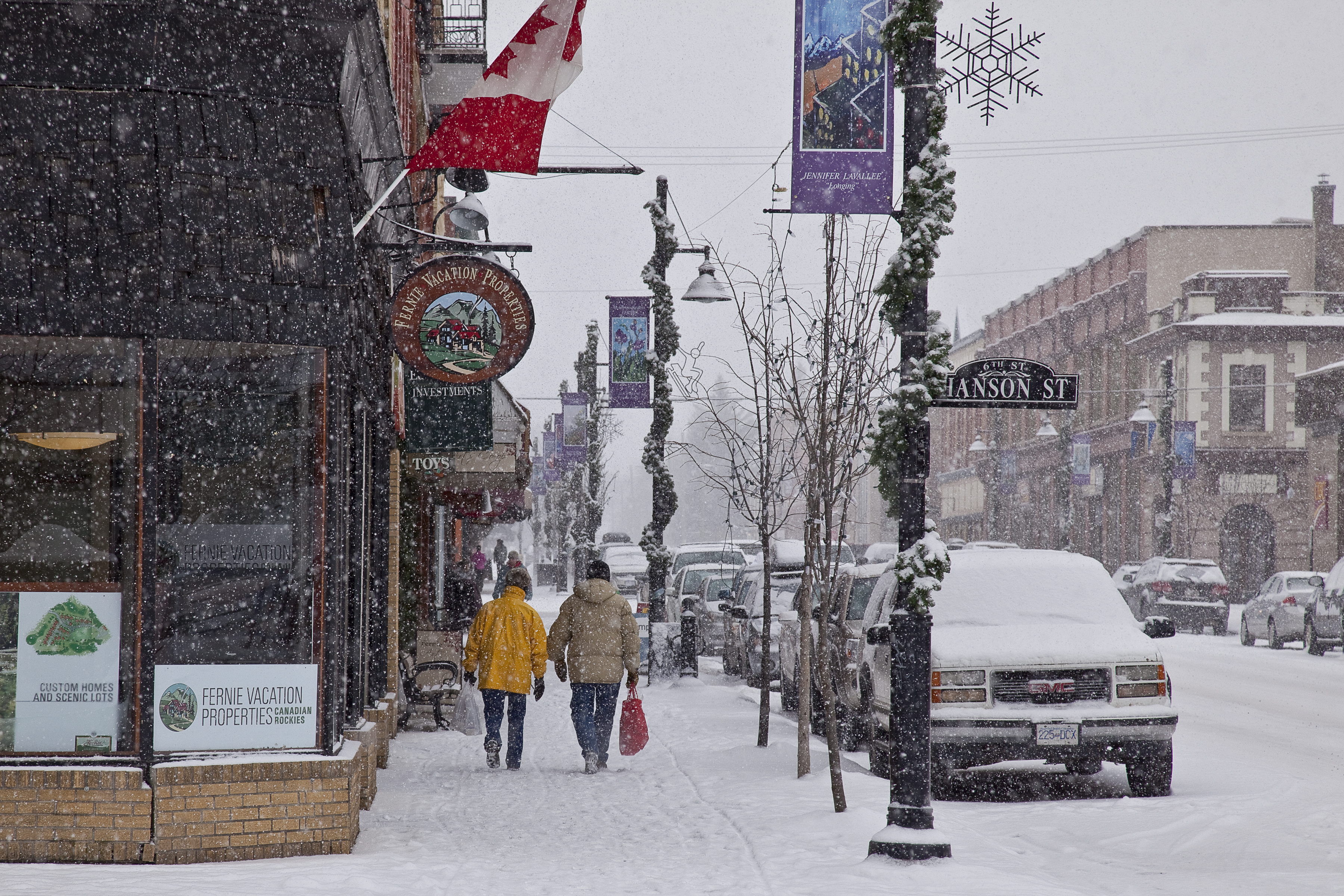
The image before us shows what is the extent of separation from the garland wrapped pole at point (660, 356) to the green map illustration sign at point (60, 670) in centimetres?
1291

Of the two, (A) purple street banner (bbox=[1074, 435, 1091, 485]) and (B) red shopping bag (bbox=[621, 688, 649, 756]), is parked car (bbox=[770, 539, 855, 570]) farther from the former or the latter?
(A) purple street banner (bbox=[1074, 435, 1091, 485])

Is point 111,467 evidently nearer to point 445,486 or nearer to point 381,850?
point 381,850

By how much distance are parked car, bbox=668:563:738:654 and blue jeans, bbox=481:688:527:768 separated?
1156 centimetres

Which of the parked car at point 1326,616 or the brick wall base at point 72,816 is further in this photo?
the parked car at point 1326,616

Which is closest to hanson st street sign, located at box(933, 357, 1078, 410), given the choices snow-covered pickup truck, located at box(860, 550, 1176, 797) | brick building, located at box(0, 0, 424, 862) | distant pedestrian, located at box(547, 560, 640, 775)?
snow-covered pickup truck, located at box(860, 550, 1176, 797)

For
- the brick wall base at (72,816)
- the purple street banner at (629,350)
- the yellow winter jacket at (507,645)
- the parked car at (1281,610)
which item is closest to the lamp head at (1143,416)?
the parked car at (1281,610)

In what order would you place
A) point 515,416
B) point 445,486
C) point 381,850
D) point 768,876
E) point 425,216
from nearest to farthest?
1. point 768,876
2. point 381,850
3. point 425,216
4. point 515,416
5. point 445,486

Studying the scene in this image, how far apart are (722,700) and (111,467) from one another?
11.2m

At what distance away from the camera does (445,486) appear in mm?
20422

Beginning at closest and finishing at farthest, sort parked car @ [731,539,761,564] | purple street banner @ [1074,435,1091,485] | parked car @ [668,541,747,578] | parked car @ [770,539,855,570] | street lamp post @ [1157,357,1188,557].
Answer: parked car @ [770,539,855,570]
parked car @ [668,541,747,578]
parked car @ [731,539,761,564]
street lamp post @ [1157,357,1188,557]
purple street banner @ [1074,435,1091,485]

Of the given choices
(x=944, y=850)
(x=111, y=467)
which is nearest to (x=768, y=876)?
(x=944, y=850)

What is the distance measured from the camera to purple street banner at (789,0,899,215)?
9094 mm

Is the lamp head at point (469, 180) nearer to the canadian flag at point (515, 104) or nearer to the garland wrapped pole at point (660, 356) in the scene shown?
the canadian flag at point (515, 104)

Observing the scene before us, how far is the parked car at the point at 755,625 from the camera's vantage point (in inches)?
772
